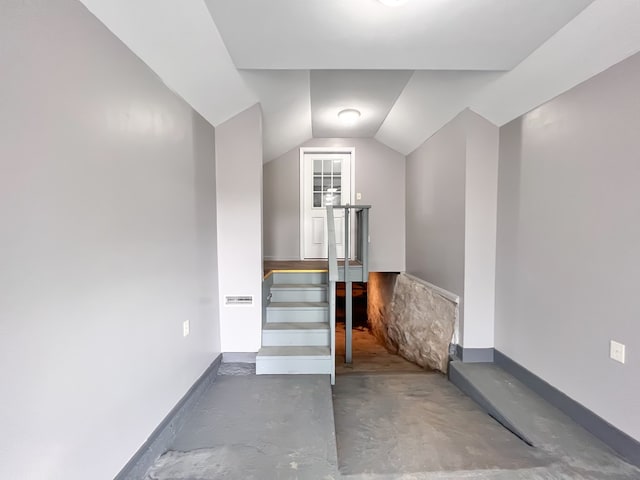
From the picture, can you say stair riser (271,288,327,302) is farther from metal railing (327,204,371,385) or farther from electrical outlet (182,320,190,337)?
electrical outlet (182,320,190,337)

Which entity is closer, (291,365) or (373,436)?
(373,436)

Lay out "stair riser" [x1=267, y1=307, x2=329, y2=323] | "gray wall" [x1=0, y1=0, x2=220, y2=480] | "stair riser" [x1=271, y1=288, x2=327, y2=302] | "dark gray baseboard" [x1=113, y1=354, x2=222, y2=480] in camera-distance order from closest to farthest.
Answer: "gray wall" [x1=0, y1=0, x2=220, y2=480], "dark gray baseboard" [x1=113, y1=354, x2=222, y2=480], "stair riser" [x1=267, y1=307, x2=329, y2=323], "stair riser" [x1=271, y1=288, x2=327, y2=302]

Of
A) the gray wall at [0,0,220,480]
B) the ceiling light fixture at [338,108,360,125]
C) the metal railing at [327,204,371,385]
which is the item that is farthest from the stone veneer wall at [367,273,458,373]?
the gray wall at [0,0,220,480]

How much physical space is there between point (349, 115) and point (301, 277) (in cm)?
214

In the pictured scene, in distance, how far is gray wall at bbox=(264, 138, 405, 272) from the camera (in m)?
4.75

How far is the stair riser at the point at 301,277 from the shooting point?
11.9 feet

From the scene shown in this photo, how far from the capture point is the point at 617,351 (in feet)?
5.60

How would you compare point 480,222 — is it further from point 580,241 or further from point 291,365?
point 291,365

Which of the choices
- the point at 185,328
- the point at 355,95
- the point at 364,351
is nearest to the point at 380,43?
the point at 355,95

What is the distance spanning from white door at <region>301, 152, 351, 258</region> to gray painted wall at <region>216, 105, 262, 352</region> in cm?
200

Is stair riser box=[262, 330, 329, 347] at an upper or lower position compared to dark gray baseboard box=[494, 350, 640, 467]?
upper

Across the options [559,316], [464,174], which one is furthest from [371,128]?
[559,316]

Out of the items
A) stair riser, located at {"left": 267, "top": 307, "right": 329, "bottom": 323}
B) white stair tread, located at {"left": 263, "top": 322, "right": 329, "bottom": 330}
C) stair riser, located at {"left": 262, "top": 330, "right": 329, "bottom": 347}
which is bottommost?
stair riser, located at {"left": 262, "top": 330, "right": 329, "bottom": 347}

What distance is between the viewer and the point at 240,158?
2871mm
